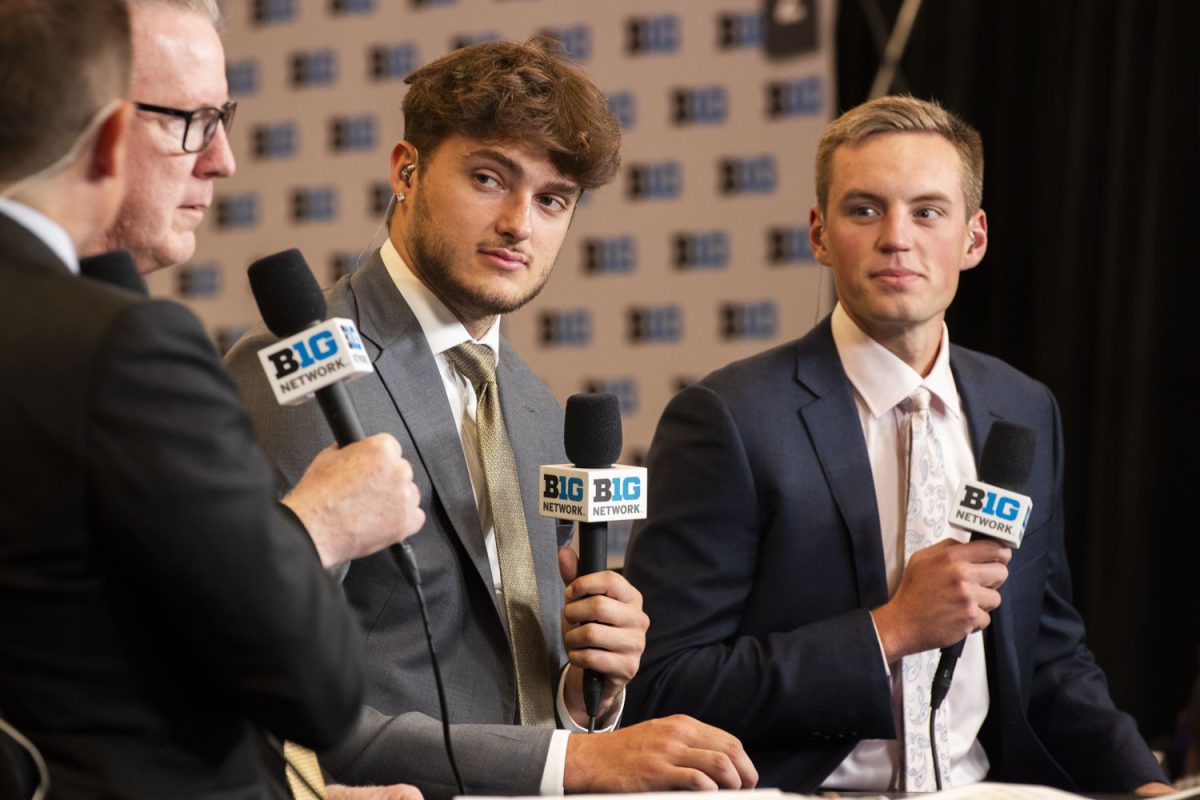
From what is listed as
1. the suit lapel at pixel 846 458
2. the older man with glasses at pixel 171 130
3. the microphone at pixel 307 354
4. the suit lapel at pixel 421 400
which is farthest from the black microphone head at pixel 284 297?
the suit lapel at pixel 846 458

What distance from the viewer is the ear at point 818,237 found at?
2230 millimetres

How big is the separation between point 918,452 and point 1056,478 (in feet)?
1.08

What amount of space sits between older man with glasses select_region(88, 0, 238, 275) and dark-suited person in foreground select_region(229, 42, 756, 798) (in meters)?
0.24

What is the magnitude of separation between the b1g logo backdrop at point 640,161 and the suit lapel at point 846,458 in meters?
1.57

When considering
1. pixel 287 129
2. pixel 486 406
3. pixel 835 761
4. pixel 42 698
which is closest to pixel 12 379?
pixel 42 698

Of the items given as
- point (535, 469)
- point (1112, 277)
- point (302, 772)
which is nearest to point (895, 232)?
point (535, 469)

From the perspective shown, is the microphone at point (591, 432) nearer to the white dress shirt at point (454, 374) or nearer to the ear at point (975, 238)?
the white dress shirt at point (454, 374)

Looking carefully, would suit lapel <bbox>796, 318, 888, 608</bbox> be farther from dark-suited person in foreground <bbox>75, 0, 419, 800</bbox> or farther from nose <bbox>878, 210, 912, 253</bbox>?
dark-suited person in foreground <bbox>75, 0, 419, 800</bbox>

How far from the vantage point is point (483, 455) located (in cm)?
171

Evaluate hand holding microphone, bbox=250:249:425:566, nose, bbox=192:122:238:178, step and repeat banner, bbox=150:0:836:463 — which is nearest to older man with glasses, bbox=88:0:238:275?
nose, bbox=192:122:238:178

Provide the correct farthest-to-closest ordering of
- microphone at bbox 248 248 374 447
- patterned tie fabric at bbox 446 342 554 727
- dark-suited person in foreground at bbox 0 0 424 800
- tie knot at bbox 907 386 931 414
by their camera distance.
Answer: tie knot at bbox 907 386 931 414 < patterned tie fabric at bbox 446 342 554 727 < microphone at bbox 248 248 374 447 < dark-suited person in foreground at bbox 0 0 424 800

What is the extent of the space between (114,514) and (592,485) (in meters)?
0.69

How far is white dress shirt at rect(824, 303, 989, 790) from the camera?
6.54 feet

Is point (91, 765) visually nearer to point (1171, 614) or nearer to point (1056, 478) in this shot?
point (1056, 478)
